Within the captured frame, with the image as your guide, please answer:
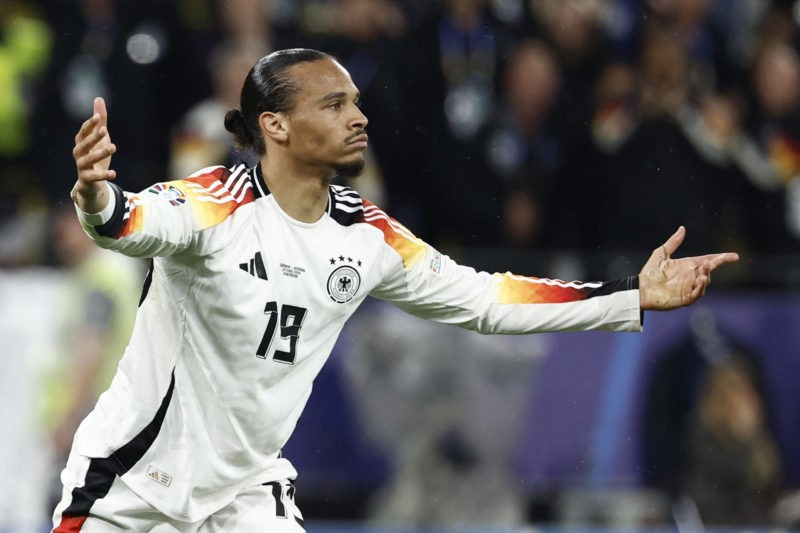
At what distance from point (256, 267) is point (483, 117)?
5512 mm

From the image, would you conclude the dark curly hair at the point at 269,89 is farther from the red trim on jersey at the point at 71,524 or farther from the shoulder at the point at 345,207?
the red trim on jersey at the point at 71,524

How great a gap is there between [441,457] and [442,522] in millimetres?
432

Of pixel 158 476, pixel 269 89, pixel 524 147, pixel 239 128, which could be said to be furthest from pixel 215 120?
pixel 158 476

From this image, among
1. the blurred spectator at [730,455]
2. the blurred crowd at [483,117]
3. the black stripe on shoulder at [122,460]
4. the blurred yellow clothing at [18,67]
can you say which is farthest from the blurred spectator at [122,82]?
the black stripe on shoulder at [122,460]

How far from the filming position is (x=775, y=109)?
A: 10.8 m

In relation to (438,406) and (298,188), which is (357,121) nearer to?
(298,188)

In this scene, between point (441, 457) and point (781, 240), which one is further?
point (781, 240)

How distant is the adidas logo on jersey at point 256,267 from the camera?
5.18 m

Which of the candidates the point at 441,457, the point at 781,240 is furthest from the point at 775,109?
the point at 441,457

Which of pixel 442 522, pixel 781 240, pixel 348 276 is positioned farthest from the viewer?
pixel 781 240

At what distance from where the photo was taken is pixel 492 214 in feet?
34.0

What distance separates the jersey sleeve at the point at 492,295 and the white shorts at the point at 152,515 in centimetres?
93

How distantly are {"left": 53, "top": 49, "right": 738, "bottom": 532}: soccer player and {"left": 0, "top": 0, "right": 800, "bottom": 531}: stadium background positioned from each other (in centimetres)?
419

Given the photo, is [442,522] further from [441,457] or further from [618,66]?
[618,66]
